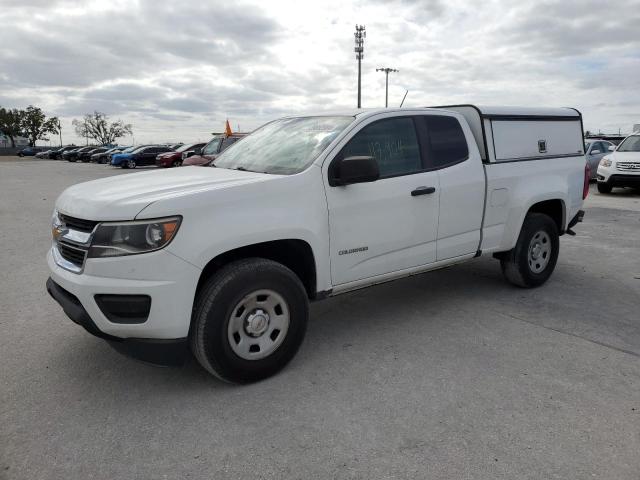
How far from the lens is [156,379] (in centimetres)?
345

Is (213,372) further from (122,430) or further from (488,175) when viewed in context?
(488,175)

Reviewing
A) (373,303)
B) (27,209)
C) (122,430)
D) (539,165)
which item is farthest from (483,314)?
(27,209)

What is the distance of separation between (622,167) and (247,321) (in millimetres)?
14008

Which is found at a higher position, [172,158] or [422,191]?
[422,191]

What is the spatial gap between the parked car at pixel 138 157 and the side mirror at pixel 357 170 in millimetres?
32857

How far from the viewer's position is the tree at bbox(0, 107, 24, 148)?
3371 inches

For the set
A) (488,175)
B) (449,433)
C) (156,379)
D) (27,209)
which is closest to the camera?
(449,433)

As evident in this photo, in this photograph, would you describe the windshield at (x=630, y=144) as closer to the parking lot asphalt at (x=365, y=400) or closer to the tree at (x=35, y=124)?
the parking lot asphalt at (x=365, y=400)

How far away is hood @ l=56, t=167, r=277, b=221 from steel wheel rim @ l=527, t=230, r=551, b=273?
3.09 metres

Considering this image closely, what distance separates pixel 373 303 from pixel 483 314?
103 centimetres

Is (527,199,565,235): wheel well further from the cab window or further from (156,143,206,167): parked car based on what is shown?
(156,143,206,167): parked car

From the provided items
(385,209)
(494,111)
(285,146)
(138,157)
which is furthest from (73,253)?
(138,157)

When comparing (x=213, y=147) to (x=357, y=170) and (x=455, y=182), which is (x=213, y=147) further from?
(x=357, y=170)

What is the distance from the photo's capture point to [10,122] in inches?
3398
